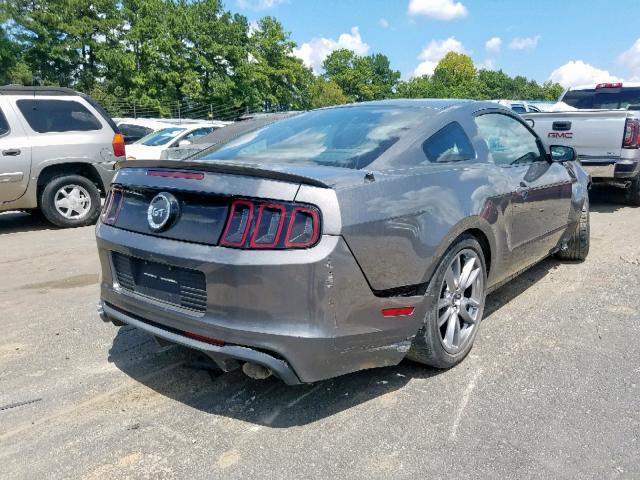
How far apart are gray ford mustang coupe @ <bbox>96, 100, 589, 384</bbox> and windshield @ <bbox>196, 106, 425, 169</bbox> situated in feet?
0.05

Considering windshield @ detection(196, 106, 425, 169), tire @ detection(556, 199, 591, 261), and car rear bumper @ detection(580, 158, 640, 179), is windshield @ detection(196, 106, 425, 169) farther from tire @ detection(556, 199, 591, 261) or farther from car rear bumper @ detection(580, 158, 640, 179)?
car rear bumper @ detection(580, 158, 640, 179)

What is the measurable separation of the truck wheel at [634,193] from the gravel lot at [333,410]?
5.15m

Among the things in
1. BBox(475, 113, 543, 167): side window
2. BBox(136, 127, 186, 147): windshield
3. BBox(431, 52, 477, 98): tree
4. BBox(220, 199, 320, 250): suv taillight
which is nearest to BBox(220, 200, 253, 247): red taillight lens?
BBox(220, 199, 320, 250): suv taillight

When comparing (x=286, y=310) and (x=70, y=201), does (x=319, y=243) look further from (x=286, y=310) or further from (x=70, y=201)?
(x=70, y=201)

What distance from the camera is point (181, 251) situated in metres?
2.45

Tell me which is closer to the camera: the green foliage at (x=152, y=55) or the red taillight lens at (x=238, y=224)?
the red taillight lens at (x=238, y=224)

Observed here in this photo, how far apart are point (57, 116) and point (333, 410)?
6587mm

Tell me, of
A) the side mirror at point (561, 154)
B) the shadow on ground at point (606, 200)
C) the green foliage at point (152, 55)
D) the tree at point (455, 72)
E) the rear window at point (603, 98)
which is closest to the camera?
the side mirror at point (561, 154)

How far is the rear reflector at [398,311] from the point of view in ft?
8.40

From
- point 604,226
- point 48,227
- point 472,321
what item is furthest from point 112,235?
point 604,226

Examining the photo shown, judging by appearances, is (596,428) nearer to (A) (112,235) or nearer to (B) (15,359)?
(A) (112,235)

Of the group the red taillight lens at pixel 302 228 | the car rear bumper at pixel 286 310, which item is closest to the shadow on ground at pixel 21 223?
the car rear bumper at pixel 286 310

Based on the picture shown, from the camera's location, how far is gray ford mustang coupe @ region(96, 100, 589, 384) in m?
2.31

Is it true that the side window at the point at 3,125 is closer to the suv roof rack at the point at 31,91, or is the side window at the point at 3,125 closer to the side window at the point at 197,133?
the suv roof rack at the point at 31,91
